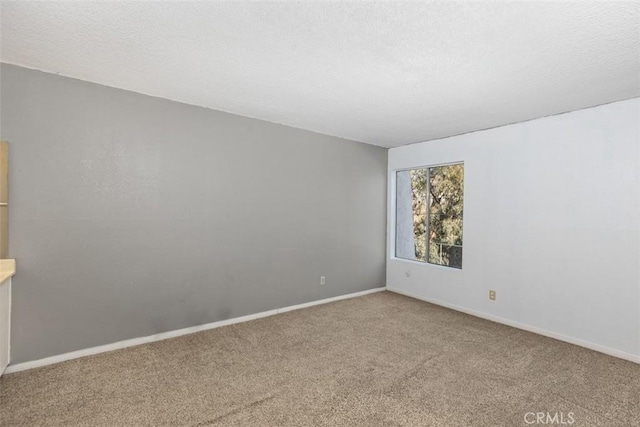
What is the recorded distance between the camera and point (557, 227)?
3305 mm

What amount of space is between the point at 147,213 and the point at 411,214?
380cm

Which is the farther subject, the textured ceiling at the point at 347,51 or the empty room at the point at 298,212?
the empty room at the point at 298,212

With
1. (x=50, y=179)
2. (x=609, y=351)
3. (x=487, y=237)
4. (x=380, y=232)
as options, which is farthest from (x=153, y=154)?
(x=609, y=351)

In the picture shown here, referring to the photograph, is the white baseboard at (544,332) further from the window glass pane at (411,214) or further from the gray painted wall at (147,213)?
the gray painted wall at (147,213)

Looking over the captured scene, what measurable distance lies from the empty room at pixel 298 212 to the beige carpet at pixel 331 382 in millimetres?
21

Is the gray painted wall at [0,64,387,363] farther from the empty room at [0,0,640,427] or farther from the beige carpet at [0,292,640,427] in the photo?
the beige carpet at [0,292,640,427]

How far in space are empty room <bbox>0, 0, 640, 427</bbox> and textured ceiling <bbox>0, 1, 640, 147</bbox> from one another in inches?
0.7

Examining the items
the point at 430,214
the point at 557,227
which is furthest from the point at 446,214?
the point at 557,227

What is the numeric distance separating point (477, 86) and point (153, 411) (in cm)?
345

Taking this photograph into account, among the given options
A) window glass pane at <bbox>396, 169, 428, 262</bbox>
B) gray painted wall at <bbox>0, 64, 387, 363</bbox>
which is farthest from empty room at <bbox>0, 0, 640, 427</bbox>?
window glass pane at <bbox>396, 169, 428, 262</bbox>

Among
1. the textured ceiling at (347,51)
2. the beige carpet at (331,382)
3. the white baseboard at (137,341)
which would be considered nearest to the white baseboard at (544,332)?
the beige carpet at (331,382)

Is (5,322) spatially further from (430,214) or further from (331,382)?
(430,214)

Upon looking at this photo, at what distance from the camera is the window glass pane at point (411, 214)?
4875 mm

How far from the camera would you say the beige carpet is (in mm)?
1979
